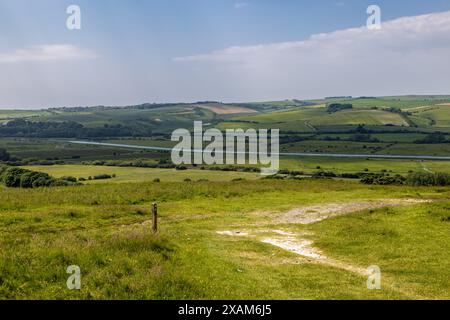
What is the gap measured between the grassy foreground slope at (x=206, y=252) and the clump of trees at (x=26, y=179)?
26.4 m

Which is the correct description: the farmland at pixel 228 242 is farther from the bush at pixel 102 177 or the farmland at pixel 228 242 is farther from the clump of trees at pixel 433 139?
the clump of trees at pixel 433 139

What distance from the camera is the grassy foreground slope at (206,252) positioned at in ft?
48.5

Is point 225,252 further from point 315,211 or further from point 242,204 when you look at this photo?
point 242,204

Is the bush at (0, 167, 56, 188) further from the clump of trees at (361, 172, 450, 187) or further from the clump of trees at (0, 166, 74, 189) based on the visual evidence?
the clump of trees at (361, 172, 450, 187)

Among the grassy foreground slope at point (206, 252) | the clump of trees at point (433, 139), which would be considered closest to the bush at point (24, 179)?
the grassy foreground slope at point (206, 252)

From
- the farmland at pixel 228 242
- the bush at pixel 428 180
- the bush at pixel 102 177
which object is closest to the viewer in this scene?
the farmland at pixel 228 242

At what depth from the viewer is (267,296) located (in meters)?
14.4

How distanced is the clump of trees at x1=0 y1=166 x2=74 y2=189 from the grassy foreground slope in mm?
26421

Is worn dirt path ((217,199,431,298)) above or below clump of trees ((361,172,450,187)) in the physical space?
above

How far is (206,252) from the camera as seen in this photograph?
2009 cm

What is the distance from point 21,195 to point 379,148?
144 meters

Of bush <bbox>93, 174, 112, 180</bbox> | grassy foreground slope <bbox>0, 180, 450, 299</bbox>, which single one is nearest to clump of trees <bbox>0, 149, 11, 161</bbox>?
bush <bbox>93, 174, 112, 180</bbox>

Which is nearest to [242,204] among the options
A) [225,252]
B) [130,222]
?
[130,222]

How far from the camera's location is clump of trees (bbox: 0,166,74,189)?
211ft
